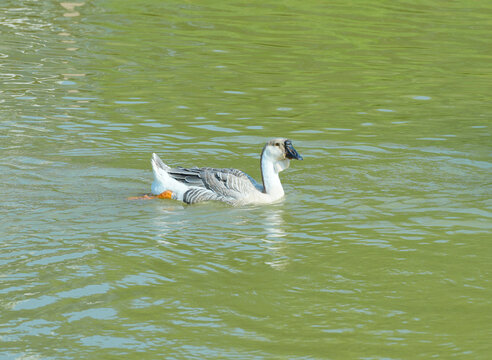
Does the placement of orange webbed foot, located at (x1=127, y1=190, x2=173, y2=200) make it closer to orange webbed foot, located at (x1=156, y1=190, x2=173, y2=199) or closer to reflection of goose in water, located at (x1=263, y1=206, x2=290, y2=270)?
orange webbed foot, located at (x1=156, y1=190, x2=173, y2=199)

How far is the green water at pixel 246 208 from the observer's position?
998 cm

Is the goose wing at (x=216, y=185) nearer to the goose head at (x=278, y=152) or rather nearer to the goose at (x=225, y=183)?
the goose at (x=225, y=183)

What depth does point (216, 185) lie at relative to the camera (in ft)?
47.8

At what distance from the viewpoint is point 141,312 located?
10328 mm

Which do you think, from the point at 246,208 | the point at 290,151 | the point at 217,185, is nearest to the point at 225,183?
the point at 217,185

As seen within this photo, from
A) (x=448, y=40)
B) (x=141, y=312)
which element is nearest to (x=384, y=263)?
(x=141, y=312)

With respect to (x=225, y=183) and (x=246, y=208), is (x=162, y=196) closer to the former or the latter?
(x=225, y=183)

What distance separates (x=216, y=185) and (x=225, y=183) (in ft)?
0.48

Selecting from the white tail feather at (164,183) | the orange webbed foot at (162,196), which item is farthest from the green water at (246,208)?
the white tail feather at (164,183)

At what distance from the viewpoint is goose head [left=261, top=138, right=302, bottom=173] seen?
584 inches

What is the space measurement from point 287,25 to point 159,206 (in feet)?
66.9

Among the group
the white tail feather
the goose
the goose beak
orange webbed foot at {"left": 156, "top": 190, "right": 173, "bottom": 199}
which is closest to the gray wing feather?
the goose

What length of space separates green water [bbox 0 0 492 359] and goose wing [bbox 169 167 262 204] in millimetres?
283

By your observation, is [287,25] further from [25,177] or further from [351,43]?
[25,177]
